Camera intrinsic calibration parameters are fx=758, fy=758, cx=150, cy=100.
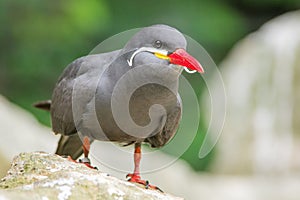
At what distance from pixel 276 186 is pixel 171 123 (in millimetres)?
4266

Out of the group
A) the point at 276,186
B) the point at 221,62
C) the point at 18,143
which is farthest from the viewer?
the point at 221,62

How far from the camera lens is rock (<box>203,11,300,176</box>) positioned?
867cm

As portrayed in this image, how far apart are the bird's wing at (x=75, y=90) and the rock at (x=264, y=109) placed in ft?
14.7

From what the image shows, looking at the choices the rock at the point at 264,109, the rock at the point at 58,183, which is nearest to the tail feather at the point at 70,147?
the rock at the point at 58,183

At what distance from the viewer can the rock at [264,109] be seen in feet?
28.5

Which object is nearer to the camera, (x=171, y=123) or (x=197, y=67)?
(x=197, y=67)

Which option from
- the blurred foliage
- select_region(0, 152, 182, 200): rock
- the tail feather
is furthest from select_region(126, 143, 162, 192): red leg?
the blurred foliage

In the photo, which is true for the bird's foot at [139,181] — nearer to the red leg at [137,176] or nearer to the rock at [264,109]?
the red leg at [137,176]

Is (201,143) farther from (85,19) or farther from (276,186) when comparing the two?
(85,19)

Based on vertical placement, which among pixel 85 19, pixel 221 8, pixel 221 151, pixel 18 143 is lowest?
pixel 18 143

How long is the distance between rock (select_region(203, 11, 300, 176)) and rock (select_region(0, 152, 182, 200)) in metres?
5.07

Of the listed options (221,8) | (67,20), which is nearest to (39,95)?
(67,20)

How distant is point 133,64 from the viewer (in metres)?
3.76

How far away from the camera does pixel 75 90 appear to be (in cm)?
419
